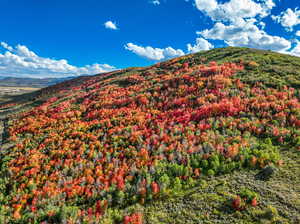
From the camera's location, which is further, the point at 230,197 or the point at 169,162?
the point at 169,162

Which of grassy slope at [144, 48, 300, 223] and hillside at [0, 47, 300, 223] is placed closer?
grassy slope at [144, 48, 300, 223]

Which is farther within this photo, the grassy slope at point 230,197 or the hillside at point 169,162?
the hillside at point 169,162

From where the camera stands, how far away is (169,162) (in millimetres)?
9648

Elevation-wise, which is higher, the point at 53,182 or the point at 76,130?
the point at 76,130

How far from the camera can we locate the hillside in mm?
6875

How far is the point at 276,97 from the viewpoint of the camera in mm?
14852

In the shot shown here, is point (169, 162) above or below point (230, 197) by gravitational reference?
above

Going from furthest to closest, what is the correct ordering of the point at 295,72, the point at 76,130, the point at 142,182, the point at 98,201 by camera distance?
1. the point at 295,72
2. the point at 76,130
3. the point at 142,182
4. the point at 98,201

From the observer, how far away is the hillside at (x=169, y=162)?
271 inches

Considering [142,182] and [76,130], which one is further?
[76,130]

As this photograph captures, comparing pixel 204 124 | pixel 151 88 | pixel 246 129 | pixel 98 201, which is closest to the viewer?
pixel 98 201

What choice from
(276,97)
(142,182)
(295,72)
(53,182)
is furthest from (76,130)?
(295,72)

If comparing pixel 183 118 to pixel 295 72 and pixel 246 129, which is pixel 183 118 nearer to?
pixel 246 129

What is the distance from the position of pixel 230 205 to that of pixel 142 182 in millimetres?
3654
